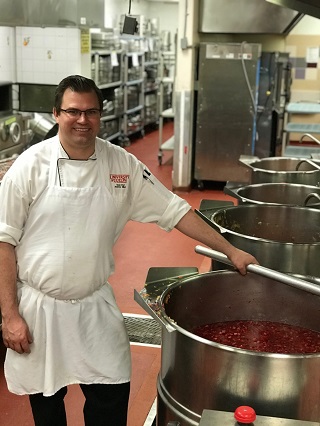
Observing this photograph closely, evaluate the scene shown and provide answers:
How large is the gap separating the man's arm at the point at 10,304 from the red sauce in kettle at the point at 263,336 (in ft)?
1.80

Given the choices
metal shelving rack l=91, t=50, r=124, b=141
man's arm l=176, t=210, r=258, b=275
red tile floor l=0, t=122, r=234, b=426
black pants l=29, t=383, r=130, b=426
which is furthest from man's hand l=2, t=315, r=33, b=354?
metal shelving rack l=91, t=50, r=124, b=141

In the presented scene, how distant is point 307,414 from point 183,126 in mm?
5659

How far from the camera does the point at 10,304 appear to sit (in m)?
1.91

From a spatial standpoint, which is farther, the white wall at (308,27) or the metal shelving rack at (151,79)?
the metal shelving rack at (151,79)

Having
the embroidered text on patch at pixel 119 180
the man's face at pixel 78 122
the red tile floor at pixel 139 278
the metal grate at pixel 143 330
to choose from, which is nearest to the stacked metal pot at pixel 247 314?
the embroidered text on patch at pixel 119 180

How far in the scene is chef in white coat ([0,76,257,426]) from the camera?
1.91 m

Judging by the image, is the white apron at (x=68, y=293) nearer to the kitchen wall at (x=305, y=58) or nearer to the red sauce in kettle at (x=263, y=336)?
the red sauce in kettle at (x=263, y=336)

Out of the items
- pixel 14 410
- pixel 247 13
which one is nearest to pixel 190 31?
pixel 247 13

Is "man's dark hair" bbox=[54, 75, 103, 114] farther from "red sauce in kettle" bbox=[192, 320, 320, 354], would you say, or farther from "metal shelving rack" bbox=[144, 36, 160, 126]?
"metal shelving rack" bbox=[144, 36, 160, 126]

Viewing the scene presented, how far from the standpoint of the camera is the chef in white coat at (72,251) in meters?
1.91

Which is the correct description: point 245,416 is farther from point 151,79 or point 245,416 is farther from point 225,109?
point 151,79

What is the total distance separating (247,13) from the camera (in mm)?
6785

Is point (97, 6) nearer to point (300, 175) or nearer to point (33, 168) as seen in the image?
point (300, 175)

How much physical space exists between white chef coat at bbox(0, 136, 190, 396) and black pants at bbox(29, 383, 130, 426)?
64 mm
